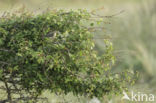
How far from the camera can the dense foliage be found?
140 inches

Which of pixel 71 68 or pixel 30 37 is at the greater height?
pixel 30 37

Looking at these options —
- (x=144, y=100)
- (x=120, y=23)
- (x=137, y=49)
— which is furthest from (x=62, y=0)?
(x=144, y=100)

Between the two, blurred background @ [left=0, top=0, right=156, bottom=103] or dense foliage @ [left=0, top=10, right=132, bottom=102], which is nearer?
dense foliage @ [left=0, top=10, right=132, bottom=102]

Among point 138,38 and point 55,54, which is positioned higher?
point 138,38

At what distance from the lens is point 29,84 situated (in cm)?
379

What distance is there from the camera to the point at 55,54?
3.55m

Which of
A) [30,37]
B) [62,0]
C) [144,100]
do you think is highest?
[62,0]

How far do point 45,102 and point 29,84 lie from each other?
2.01ft

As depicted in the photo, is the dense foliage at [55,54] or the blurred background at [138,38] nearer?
the dense foliage at [55,54]

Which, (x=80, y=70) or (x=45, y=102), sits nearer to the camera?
(x=80, y=70)

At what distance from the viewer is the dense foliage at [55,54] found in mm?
3568

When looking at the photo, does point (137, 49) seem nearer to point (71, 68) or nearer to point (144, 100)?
point (144, 100)

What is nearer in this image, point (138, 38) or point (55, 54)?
point (55, 54)

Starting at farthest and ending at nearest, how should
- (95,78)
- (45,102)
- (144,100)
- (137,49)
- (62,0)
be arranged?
(62,0)
(137,49)
(144,100)
(45,102)
(95,78)
